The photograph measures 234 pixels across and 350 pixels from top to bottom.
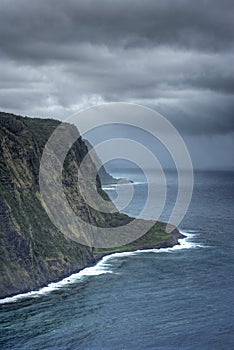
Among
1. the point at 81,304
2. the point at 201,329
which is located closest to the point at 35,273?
the point at 81,304

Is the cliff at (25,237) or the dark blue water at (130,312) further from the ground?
the cliff at (25,237)

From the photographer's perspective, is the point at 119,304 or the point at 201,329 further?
the point at 119,304

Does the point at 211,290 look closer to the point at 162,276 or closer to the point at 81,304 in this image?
the point at 162,276

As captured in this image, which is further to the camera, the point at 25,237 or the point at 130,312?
the point at 25,237

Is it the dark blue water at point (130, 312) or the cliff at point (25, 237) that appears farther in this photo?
the cliff at point (25, 237)

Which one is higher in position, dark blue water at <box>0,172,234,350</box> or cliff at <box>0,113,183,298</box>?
cliff at <box>0,113,183,298</box>

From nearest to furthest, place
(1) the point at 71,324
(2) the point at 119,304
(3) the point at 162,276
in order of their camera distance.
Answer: (1) the point at 71,324
(2) the point at 119,304
(3) the point at 162,276

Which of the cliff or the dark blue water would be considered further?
the cliff

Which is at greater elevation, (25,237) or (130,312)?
(25,237)
